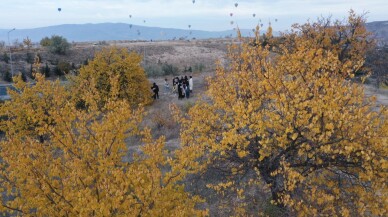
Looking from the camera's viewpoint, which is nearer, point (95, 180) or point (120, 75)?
point (95, 180)

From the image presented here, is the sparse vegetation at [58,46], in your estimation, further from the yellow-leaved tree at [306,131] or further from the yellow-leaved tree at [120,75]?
the yellow-leaved tree at [306,131]

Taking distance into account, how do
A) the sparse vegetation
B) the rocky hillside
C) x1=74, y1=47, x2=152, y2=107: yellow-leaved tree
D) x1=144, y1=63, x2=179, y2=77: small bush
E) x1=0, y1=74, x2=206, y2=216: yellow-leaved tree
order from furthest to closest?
the sparse vegetation < the rocky hillside < x1=144, y1=63, x2=179, y2=77: small bush < x1=74, y1=47, x2=152, y2=107: yellow-leaved tree < x1=0, y1=74, x2=206, y2=216: yellow-leaved tree

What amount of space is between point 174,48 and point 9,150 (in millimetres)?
61165

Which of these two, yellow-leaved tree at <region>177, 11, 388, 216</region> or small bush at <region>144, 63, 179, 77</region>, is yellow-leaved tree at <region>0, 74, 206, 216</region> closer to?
yellow-leaved tree at <region>177, 11, 388, 216</region>

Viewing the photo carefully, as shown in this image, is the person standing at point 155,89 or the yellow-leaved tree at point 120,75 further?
the person standing at point 155,89

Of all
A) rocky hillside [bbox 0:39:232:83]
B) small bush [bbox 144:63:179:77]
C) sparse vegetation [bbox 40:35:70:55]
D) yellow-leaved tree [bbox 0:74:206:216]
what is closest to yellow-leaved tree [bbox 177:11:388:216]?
yellow-leaved tree [bbox 0:74:206:216]

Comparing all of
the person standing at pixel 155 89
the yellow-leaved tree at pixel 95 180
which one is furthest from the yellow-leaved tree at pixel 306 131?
the person standing at pixel 155 89

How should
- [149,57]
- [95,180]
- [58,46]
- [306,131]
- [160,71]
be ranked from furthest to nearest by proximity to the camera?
[149,57] < [58,46] < [160,71] < [95,180] < [306,131]

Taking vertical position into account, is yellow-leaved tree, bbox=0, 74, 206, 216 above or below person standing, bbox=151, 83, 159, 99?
above

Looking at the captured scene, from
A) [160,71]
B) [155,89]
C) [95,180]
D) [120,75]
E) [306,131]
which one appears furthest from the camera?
[160,71]

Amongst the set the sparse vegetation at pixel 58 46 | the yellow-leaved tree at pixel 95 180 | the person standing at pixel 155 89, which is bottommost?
the person standing at pixel 155 89

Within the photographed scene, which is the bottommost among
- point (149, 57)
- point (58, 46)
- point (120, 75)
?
point (149, 57)

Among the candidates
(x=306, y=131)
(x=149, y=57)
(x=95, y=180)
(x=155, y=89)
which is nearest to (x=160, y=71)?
(x=155, y=89)

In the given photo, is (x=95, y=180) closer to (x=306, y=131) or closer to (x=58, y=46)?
(x=306, y=131)
